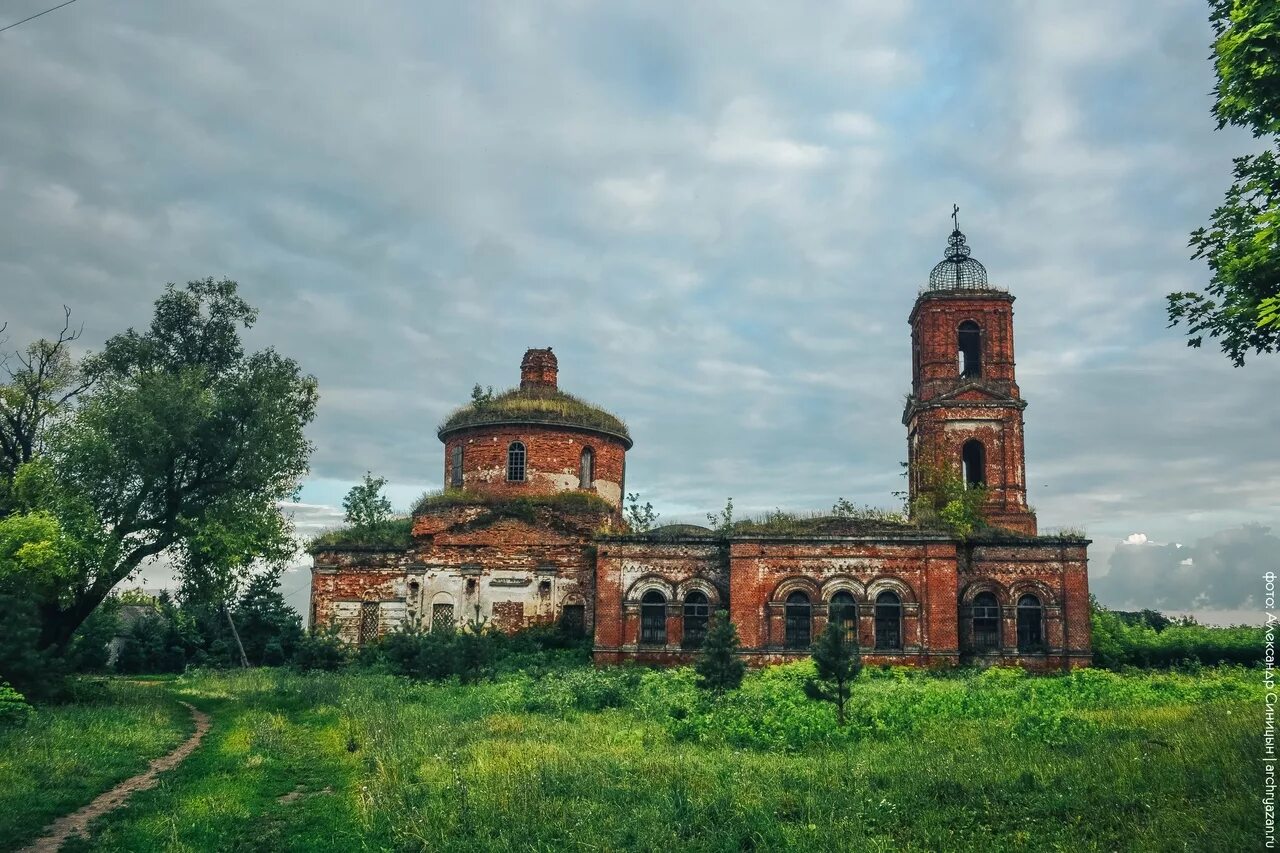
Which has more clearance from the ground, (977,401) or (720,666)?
(977,401)

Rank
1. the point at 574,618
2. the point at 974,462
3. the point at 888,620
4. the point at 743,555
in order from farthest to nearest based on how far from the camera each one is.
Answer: the point at 974,462, the point at 574,618, the point at 743,555, the point at 888,620

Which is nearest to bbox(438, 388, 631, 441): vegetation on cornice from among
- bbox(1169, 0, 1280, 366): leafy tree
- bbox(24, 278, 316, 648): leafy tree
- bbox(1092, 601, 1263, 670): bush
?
bbox(24, 278, 316, 648): leafy tree

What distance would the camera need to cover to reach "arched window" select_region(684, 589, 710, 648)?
2811 cm

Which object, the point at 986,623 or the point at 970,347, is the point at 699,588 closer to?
the point at 986,623

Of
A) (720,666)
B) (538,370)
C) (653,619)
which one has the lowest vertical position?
(720,666)

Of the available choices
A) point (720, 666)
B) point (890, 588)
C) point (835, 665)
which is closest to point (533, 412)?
point (890, 588)

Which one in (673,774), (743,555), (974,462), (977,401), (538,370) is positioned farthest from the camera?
(538,370)

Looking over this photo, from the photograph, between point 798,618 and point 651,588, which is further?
point 651,588

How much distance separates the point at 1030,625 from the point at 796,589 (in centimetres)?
713

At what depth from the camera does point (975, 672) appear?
2531cm

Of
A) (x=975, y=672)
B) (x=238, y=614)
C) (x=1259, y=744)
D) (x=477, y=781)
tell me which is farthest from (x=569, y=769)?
(x=238, y=614)

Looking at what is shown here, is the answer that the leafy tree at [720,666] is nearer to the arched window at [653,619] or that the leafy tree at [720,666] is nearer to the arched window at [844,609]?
the arched window at [844,609]

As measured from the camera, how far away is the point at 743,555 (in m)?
27.6

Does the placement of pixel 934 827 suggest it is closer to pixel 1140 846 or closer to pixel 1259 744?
pixel 1140 846
